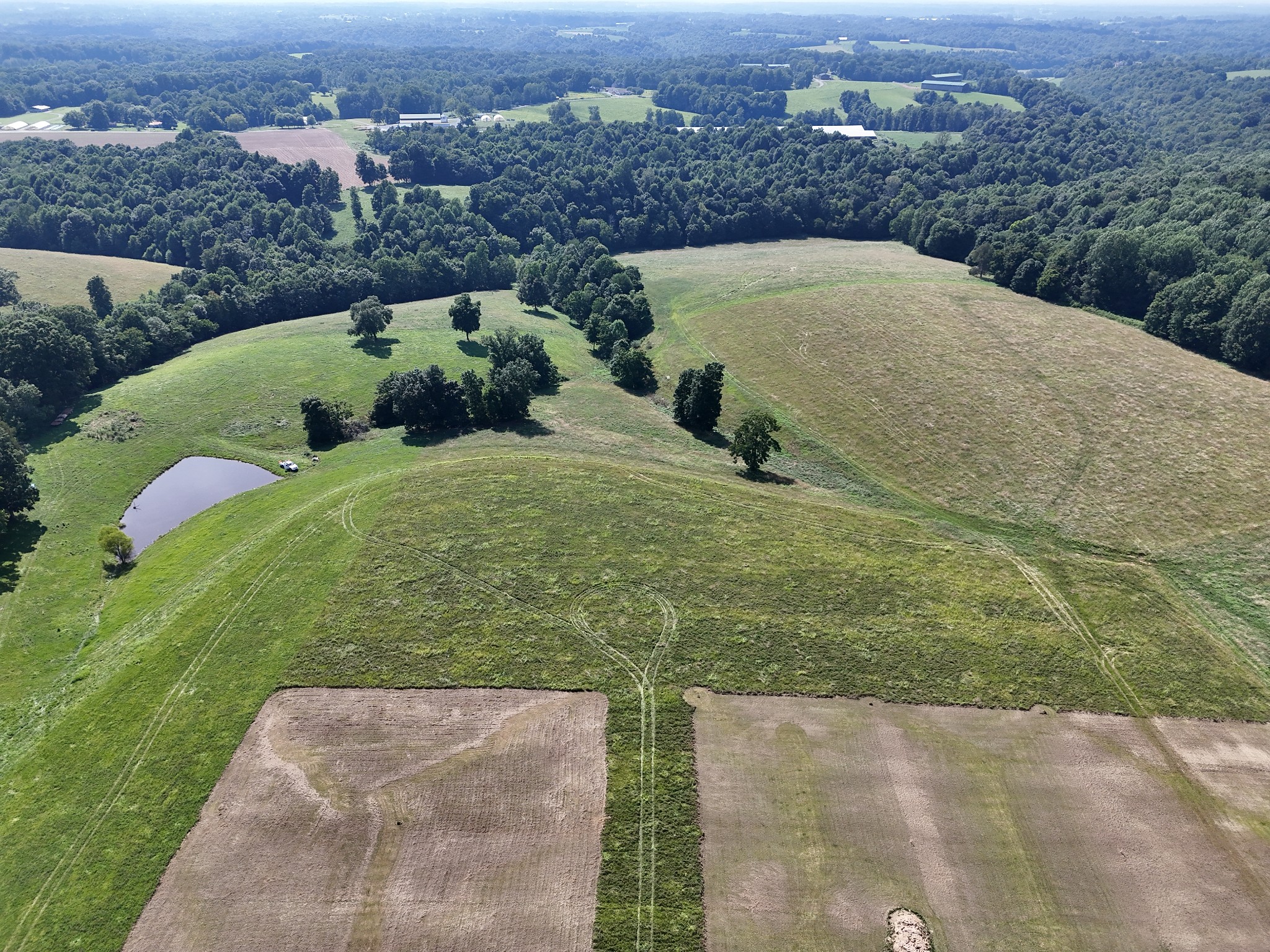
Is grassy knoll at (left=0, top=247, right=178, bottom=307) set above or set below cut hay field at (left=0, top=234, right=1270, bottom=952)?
below

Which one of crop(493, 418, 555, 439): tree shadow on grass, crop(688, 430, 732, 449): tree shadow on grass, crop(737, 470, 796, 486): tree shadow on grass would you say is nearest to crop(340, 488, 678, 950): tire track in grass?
crop(493, 418, 555, 439): tree shadow on grass

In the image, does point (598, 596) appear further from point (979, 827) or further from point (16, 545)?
point (16, 545)

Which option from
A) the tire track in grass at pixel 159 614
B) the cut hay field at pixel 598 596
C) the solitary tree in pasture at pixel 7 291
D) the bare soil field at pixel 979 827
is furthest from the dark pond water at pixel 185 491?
the solitary tree in pasture at pixel 7 291

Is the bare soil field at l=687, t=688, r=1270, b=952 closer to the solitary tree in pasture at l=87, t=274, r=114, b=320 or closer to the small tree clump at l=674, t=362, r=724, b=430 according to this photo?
the small tree clump at l=674, t=362, r=724, b=430

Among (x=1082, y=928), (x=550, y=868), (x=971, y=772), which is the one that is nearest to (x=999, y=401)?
(x=971, y=772)

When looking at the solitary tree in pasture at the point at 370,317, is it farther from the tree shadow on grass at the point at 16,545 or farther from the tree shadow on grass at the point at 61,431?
the tree shadow on grass at the point at 16,545

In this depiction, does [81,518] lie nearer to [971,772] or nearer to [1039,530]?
[971,772]
